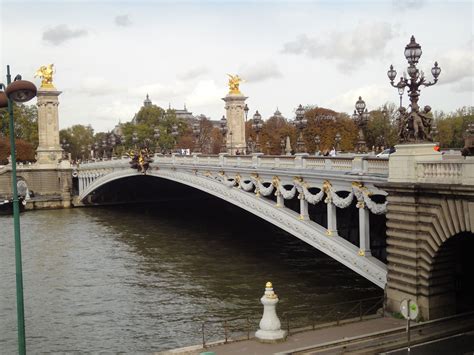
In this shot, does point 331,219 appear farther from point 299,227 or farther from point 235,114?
point 235,114

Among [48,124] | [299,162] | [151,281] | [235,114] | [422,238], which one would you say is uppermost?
[48,124]

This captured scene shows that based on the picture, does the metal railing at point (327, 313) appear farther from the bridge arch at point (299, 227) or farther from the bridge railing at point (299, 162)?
the bridge railing at point (299, 162)

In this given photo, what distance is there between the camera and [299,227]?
21.5 meters

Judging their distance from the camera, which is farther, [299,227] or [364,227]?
[299,227]

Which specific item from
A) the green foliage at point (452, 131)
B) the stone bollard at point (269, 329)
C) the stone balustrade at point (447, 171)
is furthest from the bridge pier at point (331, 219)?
the green foliage at point (452, 131)

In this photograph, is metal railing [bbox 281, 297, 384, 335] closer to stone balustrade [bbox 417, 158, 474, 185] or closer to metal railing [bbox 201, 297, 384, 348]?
metal railing [bbox 201, 297, 384, 348]

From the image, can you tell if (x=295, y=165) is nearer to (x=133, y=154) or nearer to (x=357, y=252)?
(x=357, y=252)

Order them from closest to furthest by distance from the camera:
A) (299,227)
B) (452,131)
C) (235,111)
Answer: (299,227), (235,111), (452,131)

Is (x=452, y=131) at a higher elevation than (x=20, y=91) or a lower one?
higher

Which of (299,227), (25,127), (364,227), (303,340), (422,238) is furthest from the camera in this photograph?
(25,127)

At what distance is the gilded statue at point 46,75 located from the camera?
71.2 metres

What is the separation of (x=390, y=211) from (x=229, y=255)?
52.1 feet

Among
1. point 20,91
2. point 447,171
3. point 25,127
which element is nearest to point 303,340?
point 447,171

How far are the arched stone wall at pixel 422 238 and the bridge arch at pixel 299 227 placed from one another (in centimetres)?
219
